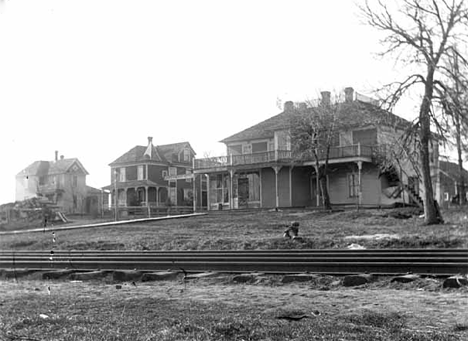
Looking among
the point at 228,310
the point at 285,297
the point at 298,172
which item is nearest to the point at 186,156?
the point at 298,172

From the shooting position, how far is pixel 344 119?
36969 mm

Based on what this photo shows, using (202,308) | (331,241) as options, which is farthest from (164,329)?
(331,241)

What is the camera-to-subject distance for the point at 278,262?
12453 mm

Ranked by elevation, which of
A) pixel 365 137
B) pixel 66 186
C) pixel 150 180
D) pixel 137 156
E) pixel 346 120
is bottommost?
pixel 66 186

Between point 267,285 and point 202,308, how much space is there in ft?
10.4

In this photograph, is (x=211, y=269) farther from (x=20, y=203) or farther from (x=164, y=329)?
(x=20, y=203)

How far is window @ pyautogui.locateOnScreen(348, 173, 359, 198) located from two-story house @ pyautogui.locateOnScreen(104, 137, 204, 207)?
2218cm

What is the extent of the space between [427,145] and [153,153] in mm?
42456

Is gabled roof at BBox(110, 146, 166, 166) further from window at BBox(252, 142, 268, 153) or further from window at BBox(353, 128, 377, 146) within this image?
window at BBox(353, 128, 377, 146)

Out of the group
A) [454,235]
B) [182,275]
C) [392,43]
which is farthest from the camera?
[392,43]

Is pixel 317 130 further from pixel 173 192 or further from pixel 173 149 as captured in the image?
pixel 173 149

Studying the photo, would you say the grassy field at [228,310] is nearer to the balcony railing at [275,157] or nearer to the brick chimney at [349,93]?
the brick chimney at [349,93]

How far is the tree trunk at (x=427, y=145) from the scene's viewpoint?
23.0m

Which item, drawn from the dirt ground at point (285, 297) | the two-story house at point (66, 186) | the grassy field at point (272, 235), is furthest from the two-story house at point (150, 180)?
the dirt ground at point (285, 297)
